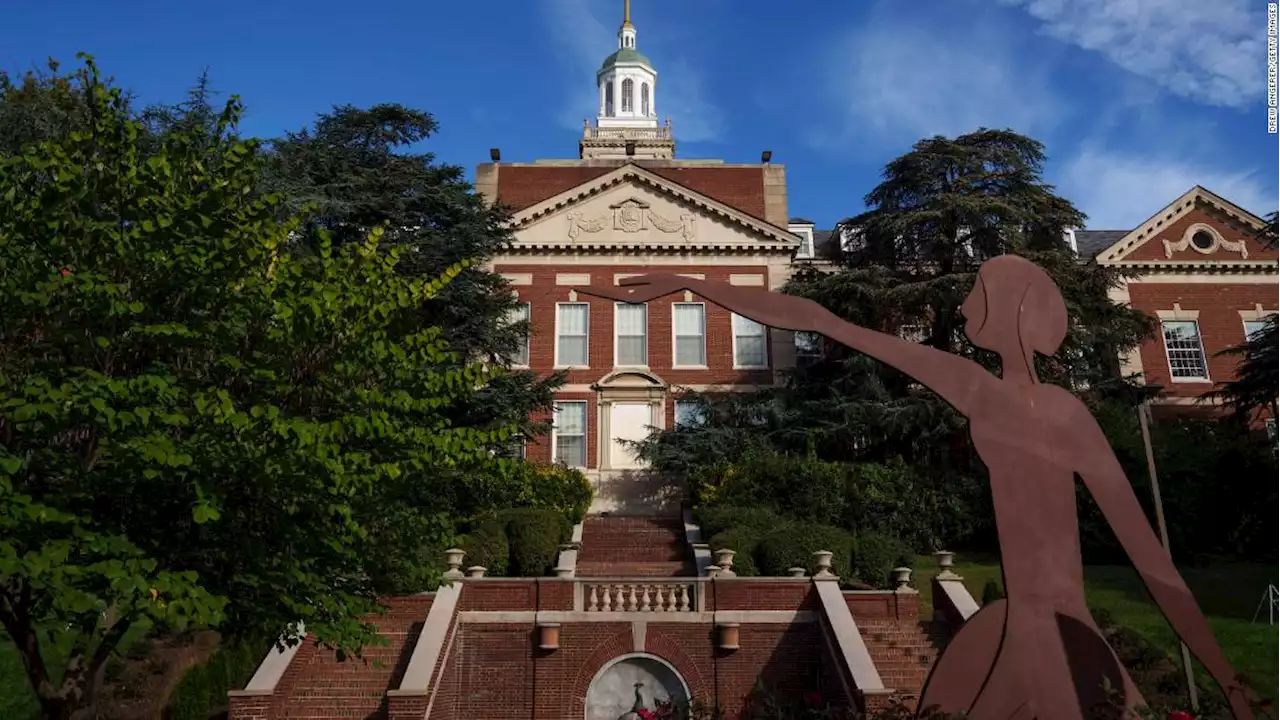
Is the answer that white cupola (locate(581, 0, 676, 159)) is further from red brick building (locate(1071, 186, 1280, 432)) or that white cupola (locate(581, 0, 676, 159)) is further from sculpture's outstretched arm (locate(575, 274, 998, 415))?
Answer: sculpture's outstretched arm (locate(575, 274, 998, 415))

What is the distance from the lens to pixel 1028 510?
23.8 feet

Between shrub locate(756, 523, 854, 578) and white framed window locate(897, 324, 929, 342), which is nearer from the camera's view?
shrub locate(756, 523, 854, 578)

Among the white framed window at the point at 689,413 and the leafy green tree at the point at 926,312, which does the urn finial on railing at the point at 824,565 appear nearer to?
the leafy green tree at the point at 926,312

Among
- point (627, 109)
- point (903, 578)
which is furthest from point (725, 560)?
point (627, 109)

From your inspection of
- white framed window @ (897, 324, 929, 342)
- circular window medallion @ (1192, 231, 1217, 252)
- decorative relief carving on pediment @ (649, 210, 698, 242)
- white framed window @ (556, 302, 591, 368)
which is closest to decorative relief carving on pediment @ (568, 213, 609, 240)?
decorative relief carving on pediment @ (649, 210, 698, 242)

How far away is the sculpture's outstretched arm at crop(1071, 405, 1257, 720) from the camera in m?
6.93

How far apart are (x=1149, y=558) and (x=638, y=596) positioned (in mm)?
10020

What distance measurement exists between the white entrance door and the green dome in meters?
39.6

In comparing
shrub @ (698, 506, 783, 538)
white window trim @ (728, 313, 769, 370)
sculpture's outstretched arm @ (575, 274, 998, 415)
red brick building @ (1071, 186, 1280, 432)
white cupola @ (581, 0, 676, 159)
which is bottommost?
shrub @ (698, 506, 783, 538)

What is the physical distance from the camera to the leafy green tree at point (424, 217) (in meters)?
23.9

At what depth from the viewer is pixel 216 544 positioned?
9594mm

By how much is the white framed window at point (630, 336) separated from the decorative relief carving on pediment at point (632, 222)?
269 centimetres

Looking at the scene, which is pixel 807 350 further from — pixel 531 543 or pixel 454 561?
pixel 454 561

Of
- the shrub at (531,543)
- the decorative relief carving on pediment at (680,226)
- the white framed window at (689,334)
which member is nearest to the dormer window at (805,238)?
the decorative relief carving on pediment at (680,226)
